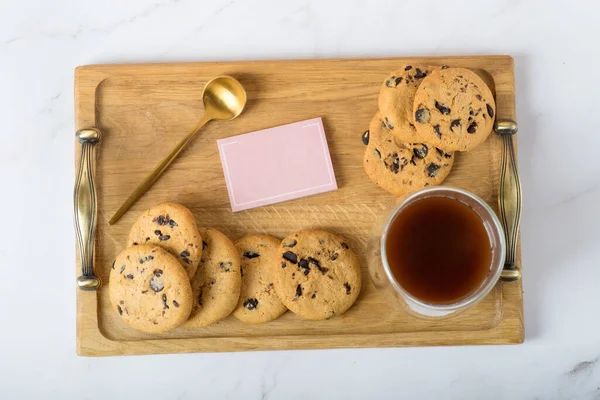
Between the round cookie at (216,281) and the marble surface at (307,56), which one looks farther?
the marble surface at (307,56)

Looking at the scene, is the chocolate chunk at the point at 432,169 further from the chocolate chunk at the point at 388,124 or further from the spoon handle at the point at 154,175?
the spoon handle at the point at 154,175

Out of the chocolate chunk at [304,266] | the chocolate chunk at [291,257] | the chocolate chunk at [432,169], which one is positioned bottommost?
the chocolate chunk at [304,266]

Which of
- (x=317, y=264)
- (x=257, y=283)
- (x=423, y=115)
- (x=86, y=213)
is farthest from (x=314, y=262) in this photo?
(x=86, y=213)

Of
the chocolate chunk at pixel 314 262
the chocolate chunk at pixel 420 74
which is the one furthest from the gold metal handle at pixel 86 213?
the chocolate chunk at pixel 420 74

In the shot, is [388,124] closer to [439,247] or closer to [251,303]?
[439,247]

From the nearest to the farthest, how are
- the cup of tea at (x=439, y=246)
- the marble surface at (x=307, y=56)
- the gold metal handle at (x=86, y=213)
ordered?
the cup of tea at (x=439, y=246) < the gold metal handle at (x=86, y=213) < the marble surface at (x=307, y=56)

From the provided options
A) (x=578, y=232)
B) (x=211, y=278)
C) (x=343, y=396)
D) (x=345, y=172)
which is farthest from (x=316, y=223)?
(x=578, y=232)
